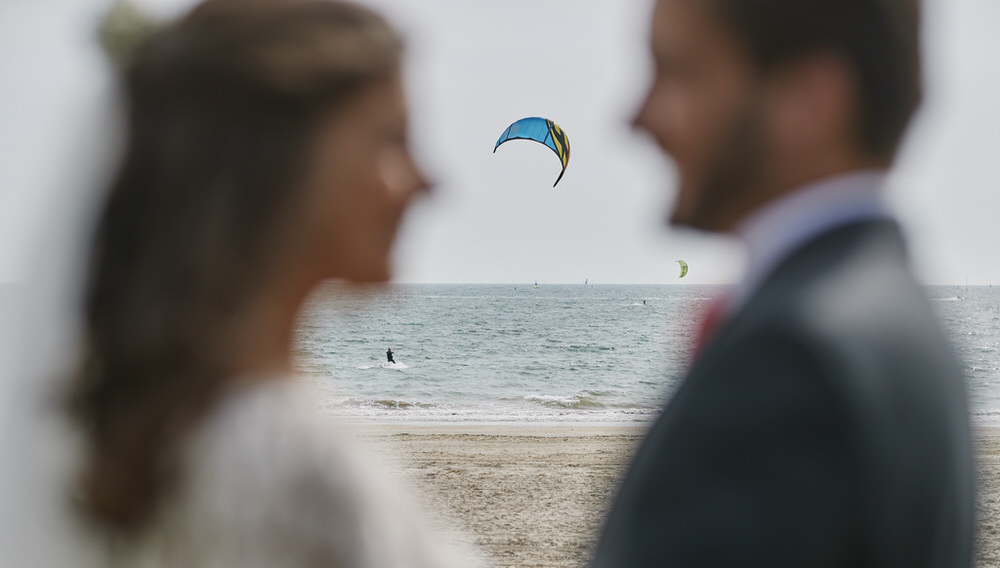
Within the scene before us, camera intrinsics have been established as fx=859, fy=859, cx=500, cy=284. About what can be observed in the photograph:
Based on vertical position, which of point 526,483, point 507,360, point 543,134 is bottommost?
point 507,360

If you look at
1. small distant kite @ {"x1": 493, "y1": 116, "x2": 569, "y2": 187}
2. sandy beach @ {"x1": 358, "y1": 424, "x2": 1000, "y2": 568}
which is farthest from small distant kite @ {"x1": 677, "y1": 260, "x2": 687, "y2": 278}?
sandy beach @ {"x1": 358, "y1": 424, "x2": 1000, "y2": 568}

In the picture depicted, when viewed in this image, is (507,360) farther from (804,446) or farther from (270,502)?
(804,446)

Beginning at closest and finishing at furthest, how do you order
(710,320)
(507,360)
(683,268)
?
1. (710,320)
2. (683,268)
3. (507,360)

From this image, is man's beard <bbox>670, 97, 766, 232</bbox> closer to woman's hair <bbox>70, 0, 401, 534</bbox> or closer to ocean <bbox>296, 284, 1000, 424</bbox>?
ocean <bbox>296, 284, 1000, 424</bbox>

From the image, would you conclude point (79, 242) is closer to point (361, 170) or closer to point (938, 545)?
point (361, 170)

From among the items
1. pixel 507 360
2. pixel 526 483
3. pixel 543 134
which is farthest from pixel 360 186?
pixel 507 360

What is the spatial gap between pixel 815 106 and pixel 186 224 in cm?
63

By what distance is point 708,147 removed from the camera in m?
0.89

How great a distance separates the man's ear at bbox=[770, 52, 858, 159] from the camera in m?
0.85

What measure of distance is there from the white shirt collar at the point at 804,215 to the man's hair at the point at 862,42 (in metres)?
0.06

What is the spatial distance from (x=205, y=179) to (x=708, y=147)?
511mm

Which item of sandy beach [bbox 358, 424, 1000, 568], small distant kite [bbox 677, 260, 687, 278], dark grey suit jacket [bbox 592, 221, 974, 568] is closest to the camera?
dark grey suit jacket [bbox 592, 221, 974, 568]

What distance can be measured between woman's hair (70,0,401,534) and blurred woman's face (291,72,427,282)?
2 centimetres

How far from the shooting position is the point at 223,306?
33.8 inches
